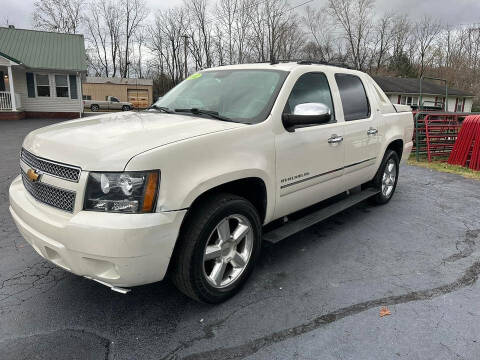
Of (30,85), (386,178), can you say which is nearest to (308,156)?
(386,178)

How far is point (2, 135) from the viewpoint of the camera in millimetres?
12891

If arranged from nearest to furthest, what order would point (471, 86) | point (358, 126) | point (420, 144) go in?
point (358, 126)
point (420, 144)
point (471, 86)

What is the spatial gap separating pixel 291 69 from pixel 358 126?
122cm

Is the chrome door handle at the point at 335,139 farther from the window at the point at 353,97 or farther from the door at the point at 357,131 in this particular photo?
the window at the point at 353,97

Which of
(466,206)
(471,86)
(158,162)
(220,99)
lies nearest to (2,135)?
(220,99)

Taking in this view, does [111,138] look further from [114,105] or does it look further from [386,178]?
[114,105]

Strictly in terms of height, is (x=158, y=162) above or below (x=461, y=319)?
above

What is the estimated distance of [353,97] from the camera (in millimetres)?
4402

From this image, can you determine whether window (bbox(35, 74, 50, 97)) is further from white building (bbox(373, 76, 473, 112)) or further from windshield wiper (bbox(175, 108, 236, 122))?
white building (bbox(373, 76, 473, 112))

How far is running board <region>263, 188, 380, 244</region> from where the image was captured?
331 cm

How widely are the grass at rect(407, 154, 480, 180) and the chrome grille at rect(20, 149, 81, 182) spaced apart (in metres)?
8.26

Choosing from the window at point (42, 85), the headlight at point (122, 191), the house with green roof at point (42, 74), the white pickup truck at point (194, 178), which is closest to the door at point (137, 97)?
the house with green roof at point (42, 74)

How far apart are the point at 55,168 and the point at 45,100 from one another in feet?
76.9

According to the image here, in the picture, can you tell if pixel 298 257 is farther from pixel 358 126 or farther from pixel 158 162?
pixel 158 162
